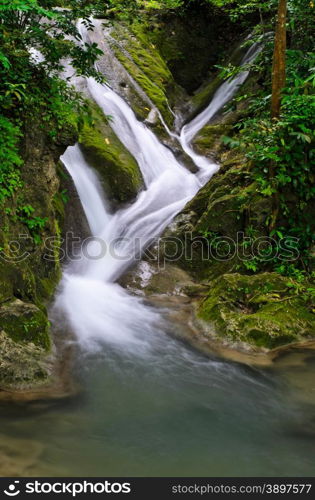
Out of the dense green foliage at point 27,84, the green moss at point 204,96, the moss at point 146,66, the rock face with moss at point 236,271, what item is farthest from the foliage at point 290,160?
the green moss at point 204,96

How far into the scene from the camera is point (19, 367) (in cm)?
396

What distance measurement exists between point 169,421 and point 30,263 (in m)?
2.67

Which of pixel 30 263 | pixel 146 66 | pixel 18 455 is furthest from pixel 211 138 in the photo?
pixel 18 455

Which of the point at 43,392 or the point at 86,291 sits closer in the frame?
the point at 43,392

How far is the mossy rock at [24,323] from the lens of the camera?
4.15 m

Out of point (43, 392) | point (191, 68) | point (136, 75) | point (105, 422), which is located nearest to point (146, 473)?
point (105, 422)

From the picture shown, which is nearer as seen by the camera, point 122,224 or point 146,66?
point 122,224

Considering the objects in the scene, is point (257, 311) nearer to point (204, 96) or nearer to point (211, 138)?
point (211, 138)

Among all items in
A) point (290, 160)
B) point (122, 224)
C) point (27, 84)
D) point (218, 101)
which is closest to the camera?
point (27, 84)

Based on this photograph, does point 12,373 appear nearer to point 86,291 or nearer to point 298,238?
point 86,291

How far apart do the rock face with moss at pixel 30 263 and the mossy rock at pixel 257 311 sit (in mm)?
2179
